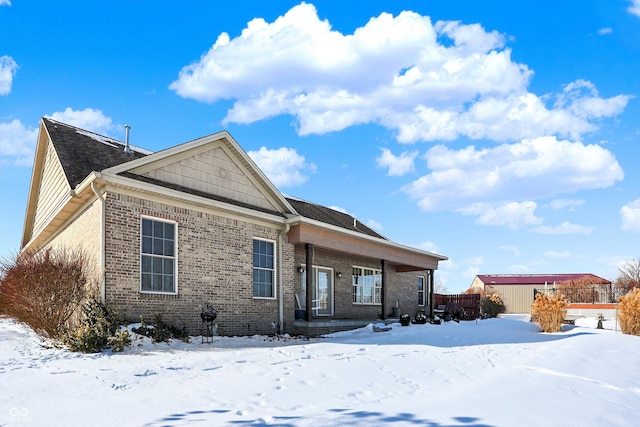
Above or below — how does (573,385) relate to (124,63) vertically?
below

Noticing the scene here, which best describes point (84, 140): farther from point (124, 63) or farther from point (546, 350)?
point (546, 350)

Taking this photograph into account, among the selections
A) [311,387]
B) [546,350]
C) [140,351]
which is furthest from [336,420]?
[546,350]

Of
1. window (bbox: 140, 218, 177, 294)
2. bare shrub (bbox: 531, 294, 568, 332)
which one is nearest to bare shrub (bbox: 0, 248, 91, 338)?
window (bbox: 140, 218, 177, 294)

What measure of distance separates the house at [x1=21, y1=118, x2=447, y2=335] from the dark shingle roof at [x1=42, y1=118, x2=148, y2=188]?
3 centimetres

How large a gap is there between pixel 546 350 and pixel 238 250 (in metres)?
8.42

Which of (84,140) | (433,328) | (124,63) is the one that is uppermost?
(124,63)

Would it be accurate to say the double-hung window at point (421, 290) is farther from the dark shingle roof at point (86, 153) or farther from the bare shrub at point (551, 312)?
the dark shingle roof at point (86, 153)

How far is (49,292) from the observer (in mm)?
11461

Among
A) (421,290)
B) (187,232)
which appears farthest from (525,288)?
(187,232)

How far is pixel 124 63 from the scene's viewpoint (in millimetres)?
13977

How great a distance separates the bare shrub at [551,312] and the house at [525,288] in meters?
14.7

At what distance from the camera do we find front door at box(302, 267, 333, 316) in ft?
62.4

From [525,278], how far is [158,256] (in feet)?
150

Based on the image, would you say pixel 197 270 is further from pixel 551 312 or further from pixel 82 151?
pixel 551 312
